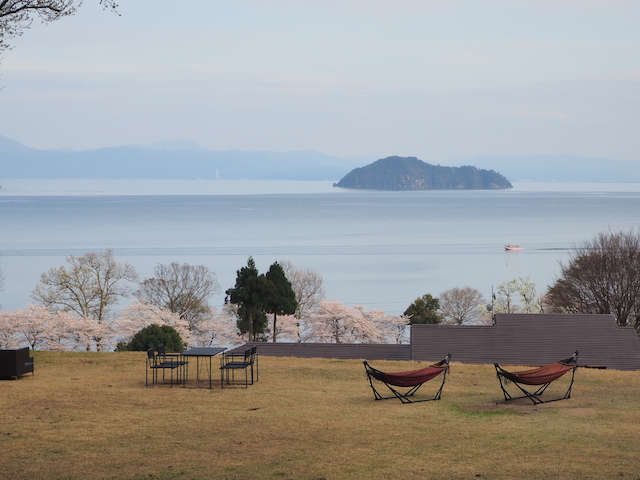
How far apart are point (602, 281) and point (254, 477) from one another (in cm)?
2527

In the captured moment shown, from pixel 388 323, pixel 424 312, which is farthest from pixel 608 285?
pixel 388 323

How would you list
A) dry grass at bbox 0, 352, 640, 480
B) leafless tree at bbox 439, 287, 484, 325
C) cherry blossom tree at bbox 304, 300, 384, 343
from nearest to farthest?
dry grass at bbox 0, 352, 640, 480, cherry blossom tree at bbox 304, 300, 384, 343, leafless tree at bbox 439, 287, 484, 325

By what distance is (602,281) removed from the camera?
27531mm

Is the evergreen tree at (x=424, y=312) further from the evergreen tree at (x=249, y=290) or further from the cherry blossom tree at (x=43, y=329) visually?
the cherry blossom tree at (x=43, y=329)

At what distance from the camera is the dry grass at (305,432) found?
238 inches

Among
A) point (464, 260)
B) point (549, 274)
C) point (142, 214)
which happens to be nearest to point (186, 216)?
point (142, 214)

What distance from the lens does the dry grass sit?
19.8ft

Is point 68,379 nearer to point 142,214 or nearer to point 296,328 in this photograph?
point 296,328

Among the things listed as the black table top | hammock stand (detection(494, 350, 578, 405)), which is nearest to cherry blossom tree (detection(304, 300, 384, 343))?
the black table top

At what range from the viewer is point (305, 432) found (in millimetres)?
7559

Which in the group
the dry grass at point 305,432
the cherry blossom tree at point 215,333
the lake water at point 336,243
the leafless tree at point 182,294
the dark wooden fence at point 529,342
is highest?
the lake water at point 336,243

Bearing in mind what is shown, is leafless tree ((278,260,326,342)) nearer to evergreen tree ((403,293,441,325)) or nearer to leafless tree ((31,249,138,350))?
evergreen tree ((403,293,441,325))

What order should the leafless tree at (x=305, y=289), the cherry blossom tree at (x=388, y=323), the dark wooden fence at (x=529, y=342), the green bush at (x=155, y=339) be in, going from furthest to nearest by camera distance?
the leafless tree at (x=305, y=289), the cherry blossom tree at (x=388, y=323), the green bush at (x=155, y=339), the dark wooden fence at (x=529, y=342)

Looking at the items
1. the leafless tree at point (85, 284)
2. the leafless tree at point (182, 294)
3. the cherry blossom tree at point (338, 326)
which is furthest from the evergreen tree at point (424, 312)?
the leafless tree at point (85, 284)
